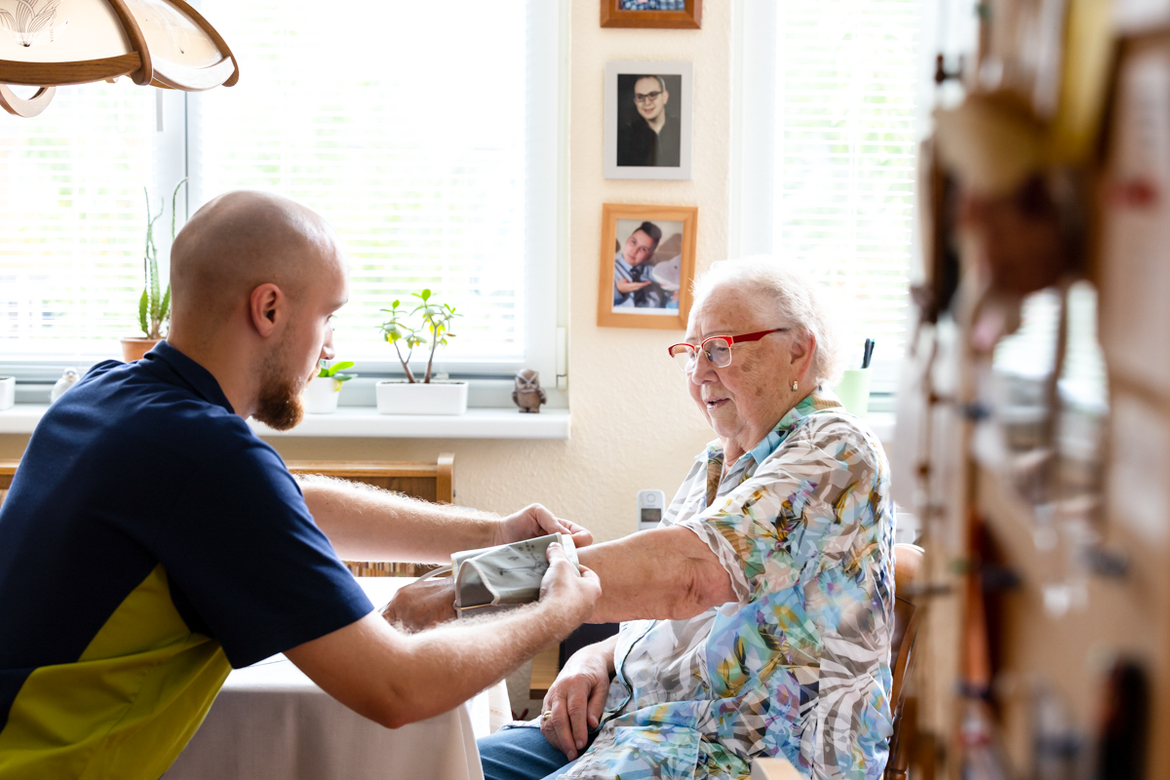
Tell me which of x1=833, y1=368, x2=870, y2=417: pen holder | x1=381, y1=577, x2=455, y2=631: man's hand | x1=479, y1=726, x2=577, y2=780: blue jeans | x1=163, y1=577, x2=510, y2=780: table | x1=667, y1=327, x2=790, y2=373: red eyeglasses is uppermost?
x1=667, y1=327, x2=790, y2=373: red eyeglasses

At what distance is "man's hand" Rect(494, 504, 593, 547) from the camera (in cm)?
149

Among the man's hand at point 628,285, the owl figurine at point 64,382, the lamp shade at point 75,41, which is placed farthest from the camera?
the owl figurine at point 64,382

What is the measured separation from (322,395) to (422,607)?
4.55 feet

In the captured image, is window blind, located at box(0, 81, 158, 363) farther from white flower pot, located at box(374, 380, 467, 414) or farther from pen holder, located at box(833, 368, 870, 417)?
pen holder, located at box(833, 368, 870, 417)

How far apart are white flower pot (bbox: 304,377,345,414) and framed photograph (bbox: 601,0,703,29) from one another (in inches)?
49.2

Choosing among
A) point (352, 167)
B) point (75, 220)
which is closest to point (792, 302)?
point (352, 167)

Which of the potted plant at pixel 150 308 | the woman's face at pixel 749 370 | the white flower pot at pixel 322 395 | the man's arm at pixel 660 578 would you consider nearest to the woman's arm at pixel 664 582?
the man's arm at pixel 660 578

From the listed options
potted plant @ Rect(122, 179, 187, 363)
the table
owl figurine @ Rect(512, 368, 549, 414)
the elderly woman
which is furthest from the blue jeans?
potted plant @ Rect(122, 179, 187, 363)

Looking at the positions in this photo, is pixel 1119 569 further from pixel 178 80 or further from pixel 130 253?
pixel 130 253

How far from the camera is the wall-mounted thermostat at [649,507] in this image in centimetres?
237

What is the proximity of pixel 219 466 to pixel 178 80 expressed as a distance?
925mm

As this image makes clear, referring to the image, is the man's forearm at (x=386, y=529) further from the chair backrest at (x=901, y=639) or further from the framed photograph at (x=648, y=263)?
the framed photograph at (x=648, y=263)

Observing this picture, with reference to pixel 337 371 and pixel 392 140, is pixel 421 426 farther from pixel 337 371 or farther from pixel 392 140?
pixel 392 140

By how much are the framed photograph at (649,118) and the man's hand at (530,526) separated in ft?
3.96
